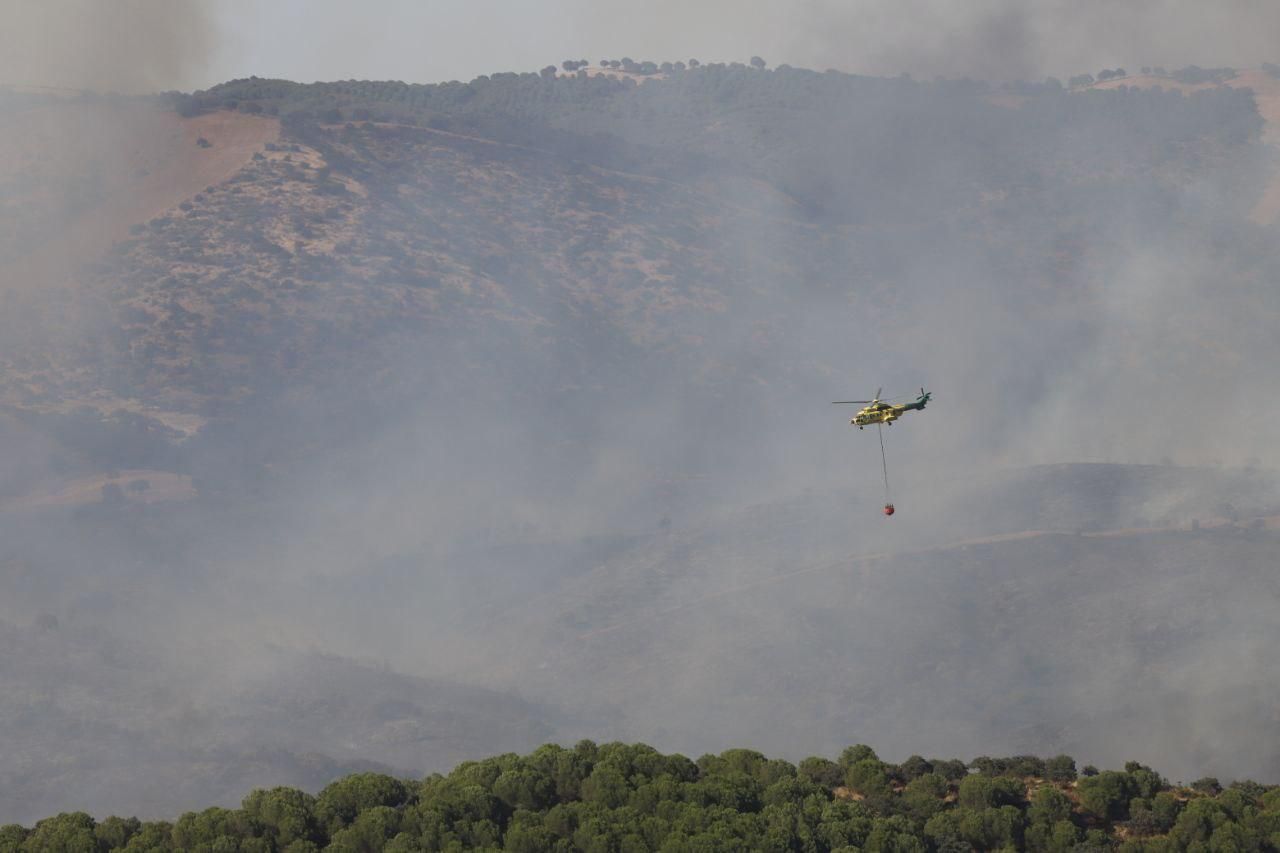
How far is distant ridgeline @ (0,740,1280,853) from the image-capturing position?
265 feet

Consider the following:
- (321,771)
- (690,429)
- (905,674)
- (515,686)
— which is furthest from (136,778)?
(690,429)

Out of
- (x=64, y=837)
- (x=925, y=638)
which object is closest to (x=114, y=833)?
(x=64, y=837)

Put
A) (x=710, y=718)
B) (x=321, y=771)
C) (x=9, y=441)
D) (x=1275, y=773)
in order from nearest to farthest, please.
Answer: (x=1275, y=773), (x=321, y=771), (x=710, y=718), (x=9, y=441)

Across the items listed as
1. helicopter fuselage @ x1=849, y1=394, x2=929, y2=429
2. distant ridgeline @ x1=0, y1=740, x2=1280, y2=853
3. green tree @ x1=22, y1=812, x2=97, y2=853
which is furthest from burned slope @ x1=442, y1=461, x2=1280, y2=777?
green tree @ x1=22, y1=812, x2=97, y2=853

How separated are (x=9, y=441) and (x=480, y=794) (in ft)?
347

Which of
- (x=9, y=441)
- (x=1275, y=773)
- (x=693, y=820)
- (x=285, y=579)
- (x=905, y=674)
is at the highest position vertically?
(x=9, y=441)

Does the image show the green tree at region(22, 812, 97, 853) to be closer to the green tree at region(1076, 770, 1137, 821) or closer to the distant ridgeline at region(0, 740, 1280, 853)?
the distant ridgeline at region(0, 740, 1280, 853)

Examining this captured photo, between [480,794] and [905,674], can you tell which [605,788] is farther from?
[905,674]

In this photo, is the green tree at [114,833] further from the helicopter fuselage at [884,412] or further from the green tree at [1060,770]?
the green tree at [1060,770]

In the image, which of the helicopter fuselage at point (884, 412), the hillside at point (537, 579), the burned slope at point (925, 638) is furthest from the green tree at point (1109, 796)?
the burned slope at point (925, 638)

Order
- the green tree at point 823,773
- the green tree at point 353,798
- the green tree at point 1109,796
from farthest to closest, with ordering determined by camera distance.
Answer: the green tree at point 823,773
the green tree at point 1109,796
the green tree at point 353,798

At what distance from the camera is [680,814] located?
83.2 metres

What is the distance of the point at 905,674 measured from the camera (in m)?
143

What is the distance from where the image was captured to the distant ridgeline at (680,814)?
80.8 m
